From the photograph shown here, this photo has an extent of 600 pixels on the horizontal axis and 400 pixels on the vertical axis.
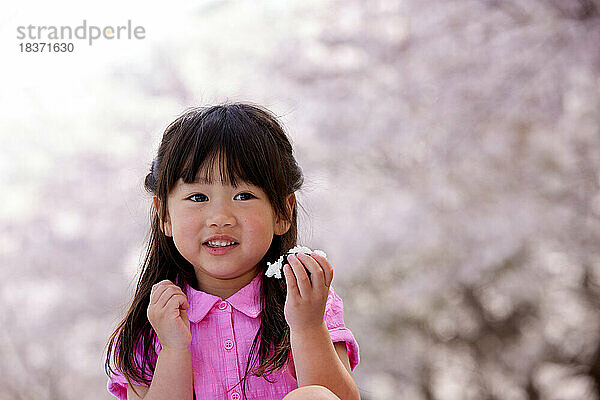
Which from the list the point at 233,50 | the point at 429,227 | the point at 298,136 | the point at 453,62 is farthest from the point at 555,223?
the point at 233,50

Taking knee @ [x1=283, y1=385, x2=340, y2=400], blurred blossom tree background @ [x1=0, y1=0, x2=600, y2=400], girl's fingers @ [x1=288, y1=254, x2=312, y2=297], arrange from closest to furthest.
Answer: knee @ [x1=283, y1=385, x2=340, y2=400] → girl's fingers @ [x1=288, y1=254, x2=312, y2=297] → blurred blossom tree background @ [x1=0, y1=0, x2=600, y2=400]

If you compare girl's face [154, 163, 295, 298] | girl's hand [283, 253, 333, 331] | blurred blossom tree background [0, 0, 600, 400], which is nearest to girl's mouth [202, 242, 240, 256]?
girl's face [154, 163, 295, 298]

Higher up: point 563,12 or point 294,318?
point 563,12

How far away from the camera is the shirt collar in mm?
1282

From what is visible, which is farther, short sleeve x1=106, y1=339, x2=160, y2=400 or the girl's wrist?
short sleeve x1=106, y1=339, x2=160, y2=400

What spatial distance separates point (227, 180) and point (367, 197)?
135cm

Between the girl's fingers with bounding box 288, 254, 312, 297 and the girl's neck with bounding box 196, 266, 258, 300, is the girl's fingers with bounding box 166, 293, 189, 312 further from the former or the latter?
the girl's fingers with bounding box 288, 254, 312, 297

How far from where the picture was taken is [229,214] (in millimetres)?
1235

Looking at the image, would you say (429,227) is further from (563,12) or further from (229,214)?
(229,214)

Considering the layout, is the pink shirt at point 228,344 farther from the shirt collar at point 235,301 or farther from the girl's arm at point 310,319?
the girl's arm at point 310,319

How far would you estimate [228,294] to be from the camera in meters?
1.32

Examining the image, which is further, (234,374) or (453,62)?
(453,62)

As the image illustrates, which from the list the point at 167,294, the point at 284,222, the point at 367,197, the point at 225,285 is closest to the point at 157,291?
the point at 167,294

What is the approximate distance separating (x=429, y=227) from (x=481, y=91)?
0.48 m
